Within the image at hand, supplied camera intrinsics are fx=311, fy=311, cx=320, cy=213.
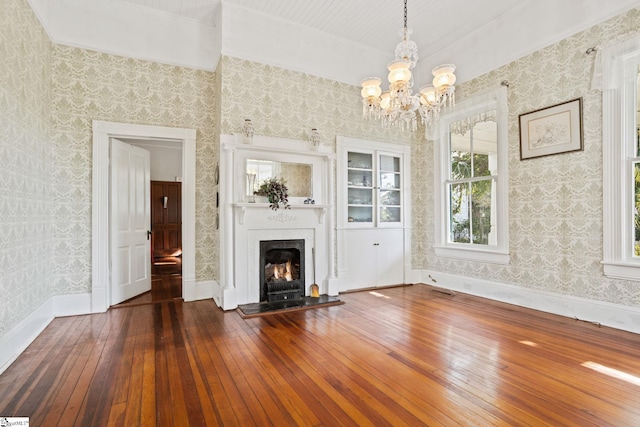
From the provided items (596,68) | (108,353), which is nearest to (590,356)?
(596,68)

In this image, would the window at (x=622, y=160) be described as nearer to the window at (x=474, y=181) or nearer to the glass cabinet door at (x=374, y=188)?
the window at (x=474, y=181)

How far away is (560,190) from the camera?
3.75 m

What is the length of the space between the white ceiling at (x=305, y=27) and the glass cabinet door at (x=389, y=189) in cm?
163

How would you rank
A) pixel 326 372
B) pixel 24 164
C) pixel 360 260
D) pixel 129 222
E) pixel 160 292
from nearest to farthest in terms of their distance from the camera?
pixel 326 372
pixel 24 164
pixel 129 222
pixel 160 292
pixel 360 260

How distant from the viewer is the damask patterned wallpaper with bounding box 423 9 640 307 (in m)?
3.43

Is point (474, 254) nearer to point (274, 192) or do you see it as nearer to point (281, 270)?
point (281, 270)

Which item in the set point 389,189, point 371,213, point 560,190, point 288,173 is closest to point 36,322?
point 288,173

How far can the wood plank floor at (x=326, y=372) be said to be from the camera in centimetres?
187

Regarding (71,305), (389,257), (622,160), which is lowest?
(71,305)

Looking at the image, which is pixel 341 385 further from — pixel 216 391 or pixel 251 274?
pixel 251 274

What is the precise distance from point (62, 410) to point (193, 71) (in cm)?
421

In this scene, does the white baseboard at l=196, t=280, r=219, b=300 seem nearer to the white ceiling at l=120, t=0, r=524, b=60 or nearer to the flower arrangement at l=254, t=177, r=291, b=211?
the flower arrangement at l=254, t=177, r=291, b=211

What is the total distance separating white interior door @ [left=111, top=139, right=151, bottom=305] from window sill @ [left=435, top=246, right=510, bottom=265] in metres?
4.84

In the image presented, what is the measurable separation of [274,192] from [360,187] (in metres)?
1.66
